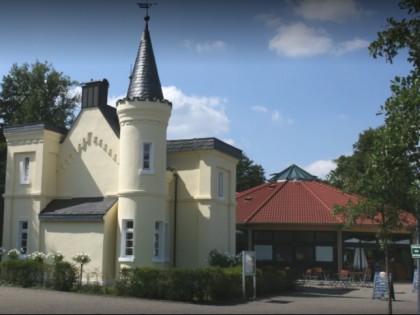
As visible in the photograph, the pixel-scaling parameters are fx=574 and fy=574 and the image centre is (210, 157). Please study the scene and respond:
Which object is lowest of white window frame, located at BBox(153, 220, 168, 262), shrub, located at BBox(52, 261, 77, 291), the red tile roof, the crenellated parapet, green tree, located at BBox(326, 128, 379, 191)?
shrub, located at BBox(52, 261, 77, 291)

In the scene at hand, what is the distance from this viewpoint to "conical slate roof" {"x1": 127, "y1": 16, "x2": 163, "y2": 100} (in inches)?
940

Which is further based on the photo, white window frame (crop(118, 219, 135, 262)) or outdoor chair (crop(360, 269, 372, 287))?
outdoor chair (crop(360, 269, 372, 287))

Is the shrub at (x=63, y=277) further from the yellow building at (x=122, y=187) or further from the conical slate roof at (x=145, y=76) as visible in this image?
the conical slate roof at (x=145, y=76)

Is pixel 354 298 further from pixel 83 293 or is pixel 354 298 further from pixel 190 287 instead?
pixel 83 293

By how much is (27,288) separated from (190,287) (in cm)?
681

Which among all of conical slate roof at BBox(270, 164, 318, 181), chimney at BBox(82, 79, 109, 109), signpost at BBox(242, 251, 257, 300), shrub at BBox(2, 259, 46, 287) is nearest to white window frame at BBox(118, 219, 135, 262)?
shrub at BBox(2, 259, 46, 287)

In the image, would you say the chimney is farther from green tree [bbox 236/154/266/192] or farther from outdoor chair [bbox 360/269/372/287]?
green tree [bbox 236/154/266/192]

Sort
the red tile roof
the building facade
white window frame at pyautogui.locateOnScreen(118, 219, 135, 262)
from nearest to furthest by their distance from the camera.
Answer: white window frame at pyautogui.locateOnScreen(118, 219, 135, 262) → the building facade → the red tile roof

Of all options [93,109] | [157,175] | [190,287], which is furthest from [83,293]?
[93,109]

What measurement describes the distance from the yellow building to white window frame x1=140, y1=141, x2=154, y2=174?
0.04 meters

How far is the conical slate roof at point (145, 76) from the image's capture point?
78.3ft

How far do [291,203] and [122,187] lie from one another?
49.0 ft

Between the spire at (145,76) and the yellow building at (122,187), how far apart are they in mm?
48

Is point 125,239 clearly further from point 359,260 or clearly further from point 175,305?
point 359,260
